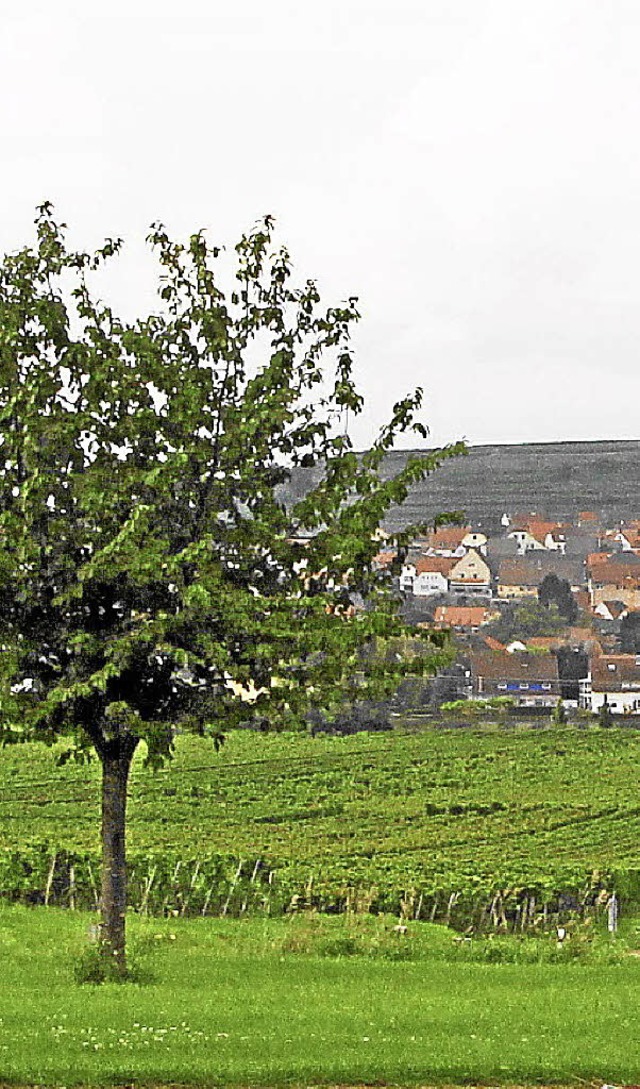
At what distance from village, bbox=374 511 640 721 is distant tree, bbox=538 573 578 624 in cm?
4

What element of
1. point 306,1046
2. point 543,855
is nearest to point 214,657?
point 306,1046

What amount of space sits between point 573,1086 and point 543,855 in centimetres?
2107

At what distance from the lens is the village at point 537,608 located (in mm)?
51125

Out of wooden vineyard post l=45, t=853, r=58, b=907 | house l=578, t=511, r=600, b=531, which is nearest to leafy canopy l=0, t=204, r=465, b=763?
wooden vineyard post l=45, t=853, r=58, b=907

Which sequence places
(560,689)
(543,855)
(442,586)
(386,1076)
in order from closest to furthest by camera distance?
(386,1076) < (543,855) < (560,689) < (442,586)

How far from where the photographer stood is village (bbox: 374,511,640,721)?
168 ft

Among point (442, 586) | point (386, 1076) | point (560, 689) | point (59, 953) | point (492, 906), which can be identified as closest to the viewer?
point (386, 1076)

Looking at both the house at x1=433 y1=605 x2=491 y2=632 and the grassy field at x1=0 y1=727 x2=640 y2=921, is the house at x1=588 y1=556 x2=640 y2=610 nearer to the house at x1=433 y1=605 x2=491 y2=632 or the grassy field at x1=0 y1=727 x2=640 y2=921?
the house at x1=433 y1=605 x2=491 y2=632

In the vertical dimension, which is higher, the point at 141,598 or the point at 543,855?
the point at 141,598

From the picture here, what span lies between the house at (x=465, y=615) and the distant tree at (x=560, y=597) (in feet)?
8.43

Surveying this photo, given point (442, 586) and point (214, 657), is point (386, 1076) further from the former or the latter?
point (442, 586)

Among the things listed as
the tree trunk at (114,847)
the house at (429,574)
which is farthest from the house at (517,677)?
the tree trunk at (114,847)

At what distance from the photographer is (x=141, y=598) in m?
12.7

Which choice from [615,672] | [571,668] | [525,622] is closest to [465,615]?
[525,622]
